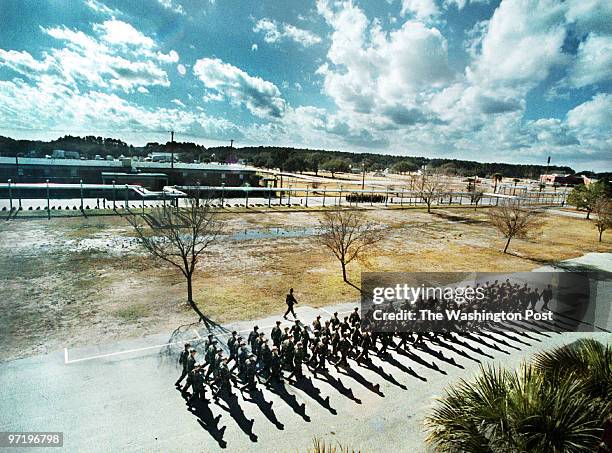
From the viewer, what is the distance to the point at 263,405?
969cm

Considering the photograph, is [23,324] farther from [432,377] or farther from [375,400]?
[432,377]

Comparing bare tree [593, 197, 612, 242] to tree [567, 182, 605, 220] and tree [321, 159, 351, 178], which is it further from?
tree [321, 159, 351, 178]

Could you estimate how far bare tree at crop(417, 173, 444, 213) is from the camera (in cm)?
5656

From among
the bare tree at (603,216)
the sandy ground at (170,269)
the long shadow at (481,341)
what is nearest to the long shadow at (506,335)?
the long shadow at (481,341)

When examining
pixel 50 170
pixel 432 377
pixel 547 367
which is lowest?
pixel 432 377

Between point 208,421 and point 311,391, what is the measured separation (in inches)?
117

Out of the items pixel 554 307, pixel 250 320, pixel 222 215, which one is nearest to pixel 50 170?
pixel 222 215

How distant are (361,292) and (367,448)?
11.1 meters

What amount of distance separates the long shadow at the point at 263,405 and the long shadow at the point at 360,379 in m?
2.83

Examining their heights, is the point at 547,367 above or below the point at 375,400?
above

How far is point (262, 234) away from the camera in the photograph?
1262 inches

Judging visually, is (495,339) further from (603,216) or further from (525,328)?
(603,216)

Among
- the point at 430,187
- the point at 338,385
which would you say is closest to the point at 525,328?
the point at 338,385

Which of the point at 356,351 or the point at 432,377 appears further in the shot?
the point at 356,351
